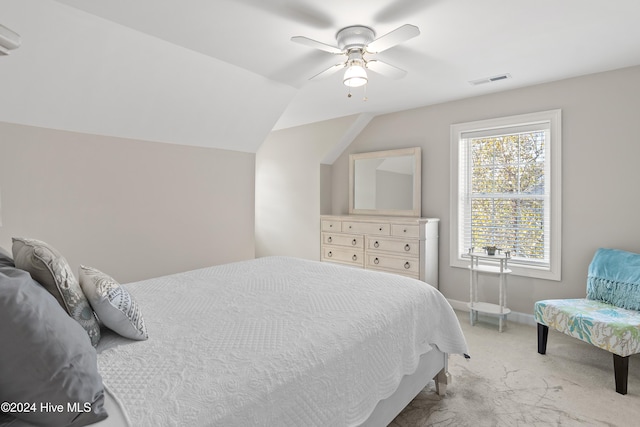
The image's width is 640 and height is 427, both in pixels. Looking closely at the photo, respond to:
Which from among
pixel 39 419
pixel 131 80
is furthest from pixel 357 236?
pixel 39 419

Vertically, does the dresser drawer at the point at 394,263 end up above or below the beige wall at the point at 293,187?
below

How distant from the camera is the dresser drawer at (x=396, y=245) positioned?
387 centimetres

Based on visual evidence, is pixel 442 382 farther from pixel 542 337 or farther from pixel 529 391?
pixel 542 337

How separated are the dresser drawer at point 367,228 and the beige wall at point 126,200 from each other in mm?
1280

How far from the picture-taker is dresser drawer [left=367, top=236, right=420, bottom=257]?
12.7 ft

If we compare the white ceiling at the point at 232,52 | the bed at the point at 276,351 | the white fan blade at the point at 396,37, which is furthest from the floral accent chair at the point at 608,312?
the white fan blade at the point at 396,37

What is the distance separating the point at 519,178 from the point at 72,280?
3.91m

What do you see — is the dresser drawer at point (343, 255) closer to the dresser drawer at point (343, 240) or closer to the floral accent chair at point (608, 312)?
the dresser drawer at point (343, 240)

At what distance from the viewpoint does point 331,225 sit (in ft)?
15.6

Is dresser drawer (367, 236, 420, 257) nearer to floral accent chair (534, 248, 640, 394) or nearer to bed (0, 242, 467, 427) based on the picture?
floral accent chair (534, 248, 640, 394)

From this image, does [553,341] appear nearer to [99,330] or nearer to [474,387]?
[474,387]

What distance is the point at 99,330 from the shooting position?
128 cm

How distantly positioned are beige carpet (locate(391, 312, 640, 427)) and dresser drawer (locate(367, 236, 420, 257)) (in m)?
1.17

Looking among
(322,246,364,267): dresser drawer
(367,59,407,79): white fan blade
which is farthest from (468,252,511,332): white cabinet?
(367,59,407,79): white fan blade
